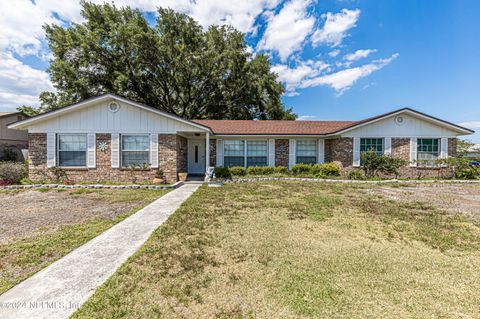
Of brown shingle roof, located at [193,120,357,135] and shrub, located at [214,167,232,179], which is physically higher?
brown shingle roof, located at [193,120,357,135]

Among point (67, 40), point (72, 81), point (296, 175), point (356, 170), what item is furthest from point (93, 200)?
point (67, 40)

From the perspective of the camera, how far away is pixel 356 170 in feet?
46.2

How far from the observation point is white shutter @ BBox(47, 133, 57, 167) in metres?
11.7

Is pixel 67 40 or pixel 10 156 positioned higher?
pixel 67 40

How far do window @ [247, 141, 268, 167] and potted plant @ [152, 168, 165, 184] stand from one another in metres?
5.77

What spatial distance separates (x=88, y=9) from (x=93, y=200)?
2374 cm

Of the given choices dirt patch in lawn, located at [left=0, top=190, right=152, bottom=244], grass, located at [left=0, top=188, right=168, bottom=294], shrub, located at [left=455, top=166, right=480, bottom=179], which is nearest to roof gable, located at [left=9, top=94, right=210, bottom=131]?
dirt patch in lawn, located at [left=0, top=190, right=152, bottom=244]

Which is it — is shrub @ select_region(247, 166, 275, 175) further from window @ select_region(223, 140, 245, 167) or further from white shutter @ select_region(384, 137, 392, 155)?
white shutter @ select_region(384, 137, 392, 155)

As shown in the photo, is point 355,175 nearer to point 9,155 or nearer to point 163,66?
point 163,66

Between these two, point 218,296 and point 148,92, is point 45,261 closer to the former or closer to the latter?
point 218,296

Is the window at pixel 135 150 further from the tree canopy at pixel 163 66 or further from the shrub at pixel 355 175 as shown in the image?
the tree canopy at pixel 163 66

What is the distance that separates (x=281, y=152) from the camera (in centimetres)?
1522

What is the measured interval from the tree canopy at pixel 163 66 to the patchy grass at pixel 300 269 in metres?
21.8

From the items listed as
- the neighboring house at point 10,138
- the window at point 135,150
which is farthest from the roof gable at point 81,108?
the neighboring house at point 10,138
